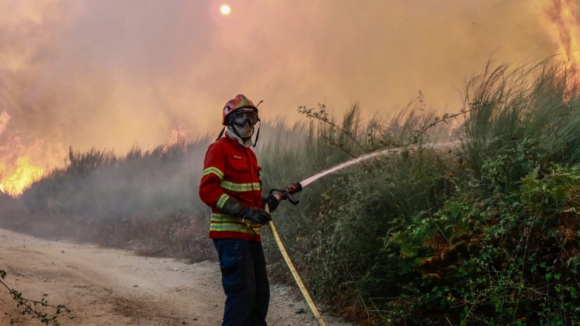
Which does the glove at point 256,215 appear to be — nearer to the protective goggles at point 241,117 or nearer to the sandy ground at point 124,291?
the protective goggles at point 241,117

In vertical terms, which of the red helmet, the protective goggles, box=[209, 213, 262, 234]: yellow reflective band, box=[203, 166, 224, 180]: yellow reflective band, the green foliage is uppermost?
the red helmet

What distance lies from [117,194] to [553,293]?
11885 millimetres

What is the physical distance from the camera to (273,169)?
8.98 metres

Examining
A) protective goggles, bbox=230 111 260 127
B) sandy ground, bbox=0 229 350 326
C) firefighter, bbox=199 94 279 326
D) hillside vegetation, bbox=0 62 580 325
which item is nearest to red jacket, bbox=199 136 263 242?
firefighter, bbox=199 94 279 326

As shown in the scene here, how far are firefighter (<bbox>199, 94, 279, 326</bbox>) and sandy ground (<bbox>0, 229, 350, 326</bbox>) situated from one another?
139 cm

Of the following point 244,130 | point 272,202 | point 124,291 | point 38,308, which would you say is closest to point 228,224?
point 272,202

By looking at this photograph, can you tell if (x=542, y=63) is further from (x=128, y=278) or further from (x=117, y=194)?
(x=117, y=194)

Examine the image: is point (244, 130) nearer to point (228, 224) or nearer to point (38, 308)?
point (228, 224)

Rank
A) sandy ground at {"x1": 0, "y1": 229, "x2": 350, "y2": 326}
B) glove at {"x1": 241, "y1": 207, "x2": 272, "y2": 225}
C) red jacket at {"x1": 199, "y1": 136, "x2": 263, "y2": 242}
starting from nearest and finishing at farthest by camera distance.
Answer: glove at {"x1": 241, "y1": 207, "x2": 272, "y2": 225}
red jacket at {"x1": 199, "y1": 136, "x2": 263, "y2": 242}
sandy ground at {"x1": 0, "y1": 229, "x2": 350, "y2": 326}

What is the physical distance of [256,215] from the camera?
12.4ft

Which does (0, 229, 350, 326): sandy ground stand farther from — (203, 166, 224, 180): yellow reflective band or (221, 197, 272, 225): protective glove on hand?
(203, 166, 224, 180): yellow reflective band

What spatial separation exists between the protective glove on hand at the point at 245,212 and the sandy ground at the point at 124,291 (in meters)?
1.82

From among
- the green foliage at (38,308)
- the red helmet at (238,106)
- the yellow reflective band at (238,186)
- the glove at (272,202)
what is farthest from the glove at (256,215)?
the green foliage at (38,308)

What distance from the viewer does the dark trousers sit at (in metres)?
3.87
